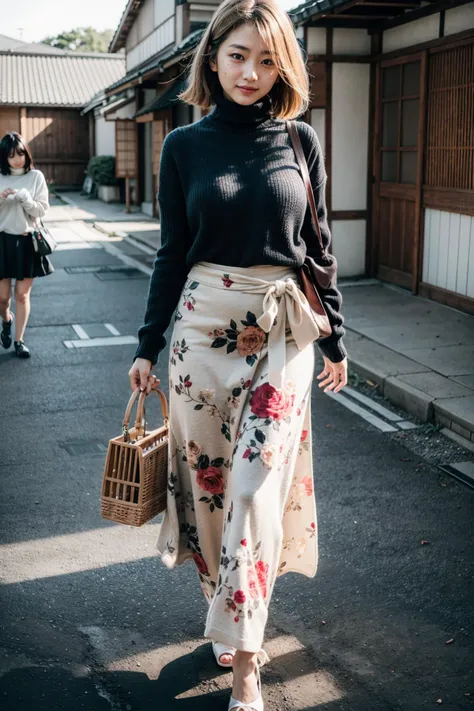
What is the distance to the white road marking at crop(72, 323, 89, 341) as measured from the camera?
8.88 m

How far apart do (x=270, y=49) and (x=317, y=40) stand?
853 cm

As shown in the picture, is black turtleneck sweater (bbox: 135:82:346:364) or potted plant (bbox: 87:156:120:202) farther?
potted plant (bbox: 87:156:120:202)

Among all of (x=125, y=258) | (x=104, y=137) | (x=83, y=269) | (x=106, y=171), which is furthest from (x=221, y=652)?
(x=104, y=137)

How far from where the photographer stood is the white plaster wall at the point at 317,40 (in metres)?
10.7

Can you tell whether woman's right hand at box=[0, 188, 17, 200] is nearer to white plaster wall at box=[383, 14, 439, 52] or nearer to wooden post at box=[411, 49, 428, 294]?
wooden post at box=[411, 49, 428, 294]

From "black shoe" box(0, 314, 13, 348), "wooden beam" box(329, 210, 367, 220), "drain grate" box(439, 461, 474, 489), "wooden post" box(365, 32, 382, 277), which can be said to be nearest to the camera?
"drain grate" box(439, 461, 474, 489)

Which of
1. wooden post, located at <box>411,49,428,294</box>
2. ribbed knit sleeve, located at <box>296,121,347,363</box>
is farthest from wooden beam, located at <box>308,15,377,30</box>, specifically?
ribbed knit sleeve, located at <box>296,121,347,363</box>

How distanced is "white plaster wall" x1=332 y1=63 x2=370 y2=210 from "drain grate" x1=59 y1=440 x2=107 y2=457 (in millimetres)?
6505

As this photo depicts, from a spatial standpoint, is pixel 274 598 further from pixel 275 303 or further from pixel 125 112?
pixel 125 112

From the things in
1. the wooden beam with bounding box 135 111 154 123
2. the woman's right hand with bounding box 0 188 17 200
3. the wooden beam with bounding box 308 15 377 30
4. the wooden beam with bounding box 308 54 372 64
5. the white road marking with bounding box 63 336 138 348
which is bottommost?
the white road marking with bounding box 63 336 138 348

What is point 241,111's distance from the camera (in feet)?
9.20

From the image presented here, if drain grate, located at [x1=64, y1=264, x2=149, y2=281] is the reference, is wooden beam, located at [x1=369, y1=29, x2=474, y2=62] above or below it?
above

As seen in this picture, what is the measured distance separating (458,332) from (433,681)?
557 cm

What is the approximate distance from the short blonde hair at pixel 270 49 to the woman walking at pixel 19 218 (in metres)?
5.07
